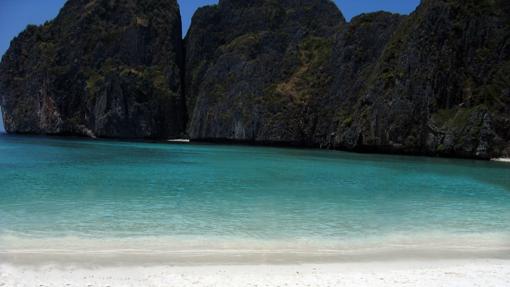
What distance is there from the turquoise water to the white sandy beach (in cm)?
164

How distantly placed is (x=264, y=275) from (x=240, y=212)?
6.76 metres

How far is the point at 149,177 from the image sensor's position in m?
25.2

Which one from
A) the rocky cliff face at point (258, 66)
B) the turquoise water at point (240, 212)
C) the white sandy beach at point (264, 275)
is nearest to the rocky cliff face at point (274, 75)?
the rocky cliff face at point (258, 66)

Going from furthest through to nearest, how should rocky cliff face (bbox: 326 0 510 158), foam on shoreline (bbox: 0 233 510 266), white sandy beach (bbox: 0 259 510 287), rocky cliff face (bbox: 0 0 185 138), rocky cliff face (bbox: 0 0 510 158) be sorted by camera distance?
rocky cliff face (bbox: 0 0 185 138) → rocky cliff face (bbox: 0 0 510 158) → rocky cliff face (bbox: 326 0 510 158) → foam on shoreline (bbox: 0 233 510 266) → white sandy beach (bbox: 0 259 510 287)

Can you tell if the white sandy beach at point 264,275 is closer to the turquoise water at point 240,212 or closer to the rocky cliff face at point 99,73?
the turquoise water at point 240,212

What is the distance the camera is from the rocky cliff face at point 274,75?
54875 millimetres

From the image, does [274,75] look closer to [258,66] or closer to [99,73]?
[258,66]

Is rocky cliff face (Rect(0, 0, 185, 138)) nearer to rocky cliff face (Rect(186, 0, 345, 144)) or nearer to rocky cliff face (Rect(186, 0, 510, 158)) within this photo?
rocky cliff face (Rect(186, 0, 345, 144))

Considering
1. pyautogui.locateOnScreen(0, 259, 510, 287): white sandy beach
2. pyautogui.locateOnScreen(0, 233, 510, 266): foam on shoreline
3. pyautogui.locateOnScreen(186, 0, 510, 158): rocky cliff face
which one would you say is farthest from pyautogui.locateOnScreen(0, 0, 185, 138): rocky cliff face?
pyautogui.locateOnScreen(0, 259, 510, 287): white sandy beach

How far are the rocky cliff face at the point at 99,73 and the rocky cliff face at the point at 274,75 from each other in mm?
306

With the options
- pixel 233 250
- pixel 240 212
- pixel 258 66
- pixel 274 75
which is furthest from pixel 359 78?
pixel 233 250

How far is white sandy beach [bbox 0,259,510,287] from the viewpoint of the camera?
7.88 metres

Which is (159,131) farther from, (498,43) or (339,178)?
(339,178)

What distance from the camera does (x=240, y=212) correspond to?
15.2 metres
